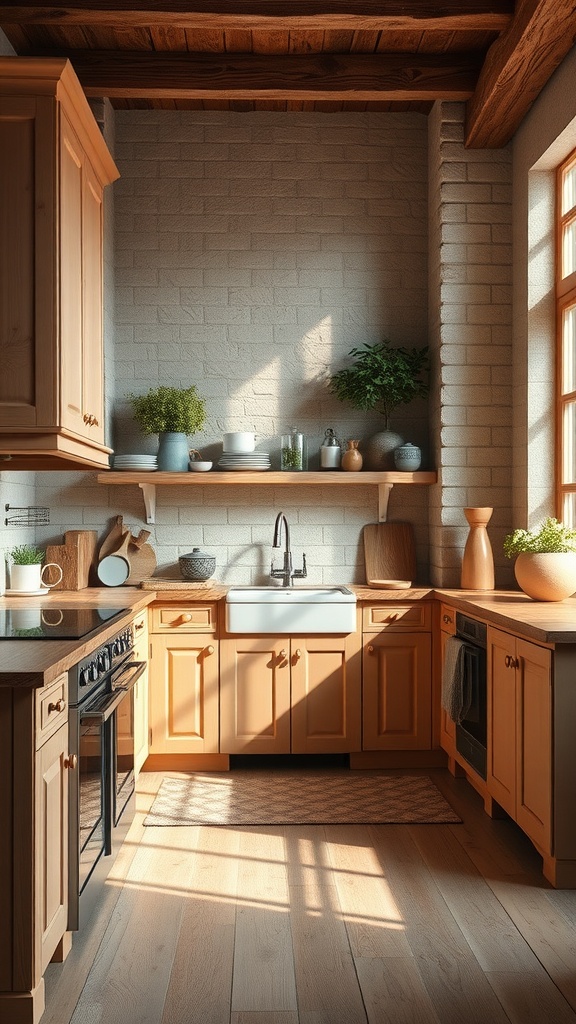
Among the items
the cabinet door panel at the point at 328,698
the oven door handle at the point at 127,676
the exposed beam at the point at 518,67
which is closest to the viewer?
the oven door handle at the point at 127,676

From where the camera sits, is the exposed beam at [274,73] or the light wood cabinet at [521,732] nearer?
the light wood cabinet at [521,732]

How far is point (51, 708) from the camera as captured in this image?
7.02ft

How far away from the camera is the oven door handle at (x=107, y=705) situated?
2.42 meters

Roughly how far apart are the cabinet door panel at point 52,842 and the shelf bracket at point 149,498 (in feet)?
7.43

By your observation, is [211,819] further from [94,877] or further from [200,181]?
[200,181]

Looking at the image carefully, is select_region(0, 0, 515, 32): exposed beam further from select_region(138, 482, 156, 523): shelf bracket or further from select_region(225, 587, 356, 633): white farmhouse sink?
select_region(225, 587, 356, 633): white farmhouse sink

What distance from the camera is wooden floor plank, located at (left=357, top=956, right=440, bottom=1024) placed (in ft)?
6.72

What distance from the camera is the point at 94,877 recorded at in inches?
102

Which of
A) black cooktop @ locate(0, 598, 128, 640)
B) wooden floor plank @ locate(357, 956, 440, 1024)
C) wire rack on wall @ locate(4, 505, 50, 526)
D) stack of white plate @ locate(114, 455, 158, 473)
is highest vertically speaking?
stack of white plate @ locate(114, 455, 158, 473)

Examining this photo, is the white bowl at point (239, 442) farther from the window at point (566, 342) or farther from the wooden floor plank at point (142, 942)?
the wooden floor plank at point (142, 942)

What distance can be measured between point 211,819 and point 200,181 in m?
3.17

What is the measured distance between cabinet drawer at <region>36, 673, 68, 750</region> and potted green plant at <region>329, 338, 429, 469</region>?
98.9 inches

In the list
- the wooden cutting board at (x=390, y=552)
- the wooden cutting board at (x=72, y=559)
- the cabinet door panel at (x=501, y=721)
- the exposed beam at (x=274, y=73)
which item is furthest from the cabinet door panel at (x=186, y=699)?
the exposed beam at (x=274, y=73)

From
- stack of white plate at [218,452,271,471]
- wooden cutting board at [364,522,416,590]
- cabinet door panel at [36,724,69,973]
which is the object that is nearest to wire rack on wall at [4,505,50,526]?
stack of white plate at [218,452,271,471]
